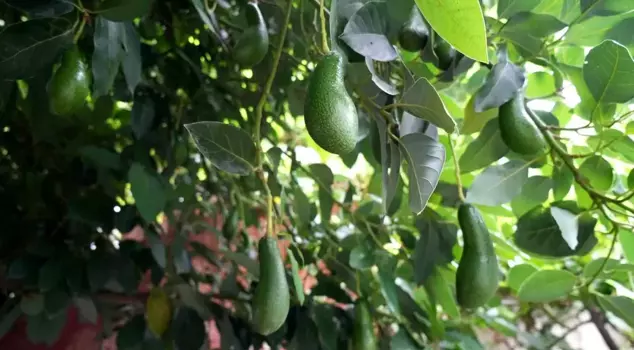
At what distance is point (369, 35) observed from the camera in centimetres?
34

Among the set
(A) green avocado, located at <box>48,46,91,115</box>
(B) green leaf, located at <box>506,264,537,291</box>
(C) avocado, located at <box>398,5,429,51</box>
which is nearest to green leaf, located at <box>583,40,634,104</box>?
(C) avocado, located at <box>398,5,429,51</box>

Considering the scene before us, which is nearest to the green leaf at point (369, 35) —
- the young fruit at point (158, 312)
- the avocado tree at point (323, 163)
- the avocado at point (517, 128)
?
the avocado tree at point (323, 163)

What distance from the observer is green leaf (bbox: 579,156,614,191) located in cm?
47

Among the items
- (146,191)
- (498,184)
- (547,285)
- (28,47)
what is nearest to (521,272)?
(547,285)

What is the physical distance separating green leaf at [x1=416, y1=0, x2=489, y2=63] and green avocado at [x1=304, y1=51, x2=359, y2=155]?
0.07m

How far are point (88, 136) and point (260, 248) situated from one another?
43 centimetres

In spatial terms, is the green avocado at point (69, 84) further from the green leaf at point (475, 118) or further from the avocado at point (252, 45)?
the green leaf at point (475, 118)

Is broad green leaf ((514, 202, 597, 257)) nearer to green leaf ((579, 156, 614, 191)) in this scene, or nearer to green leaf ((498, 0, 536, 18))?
green leaf ((579, 156, 614, 191))

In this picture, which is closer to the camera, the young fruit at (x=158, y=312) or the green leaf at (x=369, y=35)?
the green leaf at (x=369, y=35)

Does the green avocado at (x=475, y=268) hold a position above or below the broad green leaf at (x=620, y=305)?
above

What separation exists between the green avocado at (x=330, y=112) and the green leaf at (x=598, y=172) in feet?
0.83

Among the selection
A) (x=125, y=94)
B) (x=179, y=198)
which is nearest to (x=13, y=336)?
(x=179, y=198)

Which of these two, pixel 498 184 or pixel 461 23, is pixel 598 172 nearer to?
pixel 498 184

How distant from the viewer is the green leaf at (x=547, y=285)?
54cm
